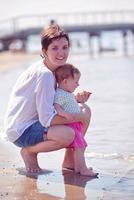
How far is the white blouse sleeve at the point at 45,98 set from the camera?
5.72 meters

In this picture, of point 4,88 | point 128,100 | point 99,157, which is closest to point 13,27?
point 4,88

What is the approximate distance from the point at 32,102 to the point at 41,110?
182 millimetres

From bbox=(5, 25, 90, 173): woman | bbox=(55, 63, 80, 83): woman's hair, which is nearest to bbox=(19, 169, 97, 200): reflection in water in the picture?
bbox=(5, 25, 90, 173): woman

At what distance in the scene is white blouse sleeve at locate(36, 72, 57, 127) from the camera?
225 inches

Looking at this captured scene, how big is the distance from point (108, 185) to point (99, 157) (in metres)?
1.38

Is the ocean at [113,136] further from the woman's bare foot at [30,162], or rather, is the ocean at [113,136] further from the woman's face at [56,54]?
the woman's face at [56,54]

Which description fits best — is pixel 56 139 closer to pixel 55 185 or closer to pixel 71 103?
pixel 71 103

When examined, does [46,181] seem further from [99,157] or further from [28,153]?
[99,157]

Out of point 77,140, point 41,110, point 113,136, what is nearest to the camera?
point 41,110

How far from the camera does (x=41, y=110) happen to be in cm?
572

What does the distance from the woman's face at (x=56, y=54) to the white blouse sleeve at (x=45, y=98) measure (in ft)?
0.69

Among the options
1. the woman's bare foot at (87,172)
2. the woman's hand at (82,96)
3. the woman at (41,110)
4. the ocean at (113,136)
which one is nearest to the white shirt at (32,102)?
the woman at (41,110)

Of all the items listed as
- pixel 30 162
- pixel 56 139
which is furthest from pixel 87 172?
pixel 30 162

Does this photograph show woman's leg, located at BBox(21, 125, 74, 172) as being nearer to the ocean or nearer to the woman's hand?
the woman's hand
